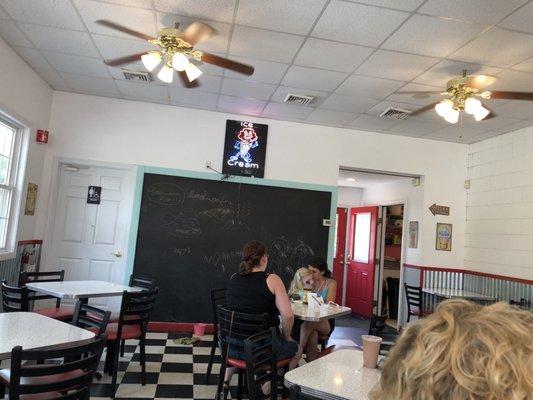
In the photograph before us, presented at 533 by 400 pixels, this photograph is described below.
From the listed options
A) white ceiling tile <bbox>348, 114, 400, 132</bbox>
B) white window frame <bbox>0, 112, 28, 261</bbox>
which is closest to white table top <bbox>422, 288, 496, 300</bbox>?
white ceiling tile <bbox>348, 114, 400, 132</bbox>

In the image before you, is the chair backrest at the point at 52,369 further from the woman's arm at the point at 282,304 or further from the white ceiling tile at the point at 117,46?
the white ceiling tile at the point at 117,46

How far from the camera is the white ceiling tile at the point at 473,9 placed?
270 cm

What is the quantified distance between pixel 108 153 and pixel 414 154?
14.6ft

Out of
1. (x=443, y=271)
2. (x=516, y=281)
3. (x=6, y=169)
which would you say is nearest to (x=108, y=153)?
(x=6, y=169)

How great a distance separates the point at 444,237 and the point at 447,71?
122 inches

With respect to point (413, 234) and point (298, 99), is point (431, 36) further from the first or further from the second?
point (413, 234)

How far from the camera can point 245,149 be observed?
559 centimetres

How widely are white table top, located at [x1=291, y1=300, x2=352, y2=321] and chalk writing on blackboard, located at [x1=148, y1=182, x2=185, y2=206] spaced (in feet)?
7.73

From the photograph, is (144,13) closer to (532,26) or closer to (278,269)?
(532,26)

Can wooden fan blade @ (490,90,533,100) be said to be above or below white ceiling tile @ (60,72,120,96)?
below

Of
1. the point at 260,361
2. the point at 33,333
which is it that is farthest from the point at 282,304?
the point at 33,333

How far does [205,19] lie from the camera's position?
3.20 m

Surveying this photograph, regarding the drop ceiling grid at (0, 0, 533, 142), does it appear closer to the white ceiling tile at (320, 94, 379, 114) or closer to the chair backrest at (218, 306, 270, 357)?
the white ceiling tile at (320, 94, 379, 114)

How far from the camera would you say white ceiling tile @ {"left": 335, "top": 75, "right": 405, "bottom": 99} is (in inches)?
161
